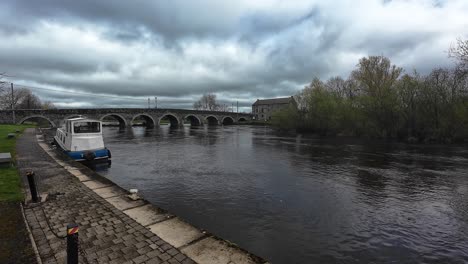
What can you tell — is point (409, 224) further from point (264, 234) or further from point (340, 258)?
point (264, 234)

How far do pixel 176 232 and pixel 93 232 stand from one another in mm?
1815

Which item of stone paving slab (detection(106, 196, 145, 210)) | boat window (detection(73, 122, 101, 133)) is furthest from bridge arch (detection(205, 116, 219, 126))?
stone paving slab (detection(106, 196, 145, 210))

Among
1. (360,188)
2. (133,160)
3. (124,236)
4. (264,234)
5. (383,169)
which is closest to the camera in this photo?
(124,236)

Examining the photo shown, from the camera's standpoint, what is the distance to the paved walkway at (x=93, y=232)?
15.1ft

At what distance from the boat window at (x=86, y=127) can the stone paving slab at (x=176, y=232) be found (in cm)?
1384

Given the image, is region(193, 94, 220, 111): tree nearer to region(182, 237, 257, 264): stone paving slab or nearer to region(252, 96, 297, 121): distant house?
region(252, 96, 297, 121): distant house

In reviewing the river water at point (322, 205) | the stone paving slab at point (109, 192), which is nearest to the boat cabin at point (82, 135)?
the river water at point (322, 205)

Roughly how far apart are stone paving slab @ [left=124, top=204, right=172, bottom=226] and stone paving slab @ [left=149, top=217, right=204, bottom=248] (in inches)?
10.0

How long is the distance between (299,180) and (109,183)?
9.33 m

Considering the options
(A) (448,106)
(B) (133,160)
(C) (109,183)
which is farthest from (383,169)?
(A) (448,106)

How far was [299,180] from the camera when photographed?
13602mm

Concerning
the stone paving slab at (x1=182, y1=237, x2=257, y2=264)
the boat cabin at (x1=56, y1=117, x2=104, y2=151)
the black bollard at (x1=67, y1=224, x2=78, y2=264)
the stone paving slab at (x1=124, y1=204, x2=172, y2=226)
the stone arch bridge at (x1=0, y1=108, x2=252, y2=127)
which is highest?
the stone arch bridge at (x1=0, y1=108, x2=252, y2=127)

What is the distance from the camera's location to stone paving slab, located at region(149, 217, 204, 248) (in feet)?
17.4

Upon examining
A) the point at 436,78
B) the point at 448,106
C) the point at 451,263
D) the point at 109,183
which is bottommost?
the point at 451,263
